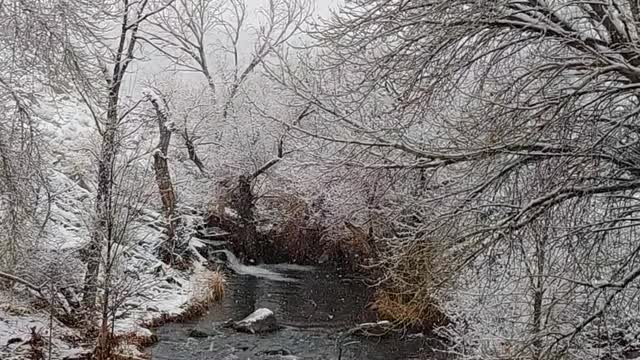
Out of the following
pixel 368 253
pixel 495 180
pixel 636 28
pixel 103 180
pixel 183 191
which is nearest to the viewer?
pixel 636 28

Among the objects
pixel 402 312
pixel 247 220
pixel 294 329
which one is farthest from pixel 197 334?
pixel 247 220

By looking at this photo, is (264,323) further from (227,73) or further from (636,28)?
(227,73)

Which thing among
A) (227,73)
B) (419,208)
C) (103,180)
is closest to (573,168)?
(419,208)

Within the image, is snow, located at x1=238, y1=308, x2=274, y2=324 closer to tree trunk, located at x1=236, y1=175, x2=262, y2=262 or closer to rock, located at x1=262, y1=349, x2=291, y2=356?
rock, located at x1=262, y1=349, x2=291, y2=356

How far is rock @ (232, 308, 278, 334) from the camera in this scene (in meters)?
12.7

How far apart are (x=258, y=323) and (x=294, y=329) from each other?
0.80m

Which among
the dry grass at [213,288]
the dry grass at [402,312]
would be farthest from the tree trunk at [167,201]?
the dry grass at [402,312]

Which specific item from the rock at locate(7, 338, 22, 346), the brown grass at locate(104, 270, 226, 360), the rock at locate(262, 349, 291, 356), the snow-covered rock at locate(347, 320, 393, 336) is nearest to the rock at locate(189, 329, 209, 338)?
the brown grass at locate(104, 270, 226, 360)

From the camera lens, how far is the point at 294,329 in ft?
→ 43.2

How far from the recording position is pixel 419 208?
738 cm

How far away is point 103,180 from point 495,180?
702 cm

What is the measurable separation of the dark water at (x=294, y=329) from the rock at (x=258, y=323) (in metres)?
0.18

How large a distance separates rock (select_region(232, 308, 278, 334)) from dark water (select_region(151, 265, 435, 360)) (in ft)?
0.59

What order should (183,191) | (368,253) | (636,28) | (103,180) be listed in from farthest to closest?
(183,191)
(368,253)
(103,180)
(636,28)
